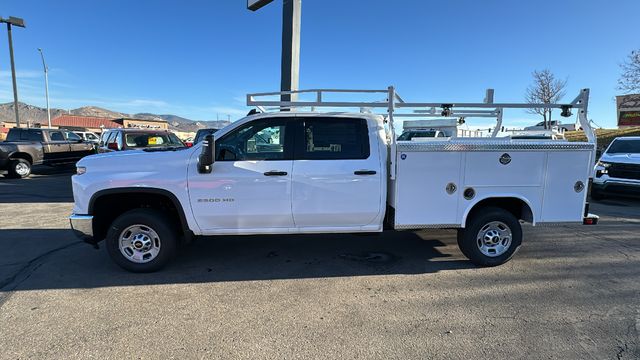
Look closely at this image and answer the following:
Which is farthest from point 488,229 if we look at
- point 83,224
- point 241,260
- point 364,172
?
point 83,224

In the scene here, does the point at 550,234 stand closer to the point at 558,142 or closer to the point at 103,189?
the point at 558,142

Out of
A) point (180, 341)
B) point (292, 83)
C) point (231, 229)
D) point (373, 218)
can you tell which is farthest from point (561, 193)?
point (292, 83)

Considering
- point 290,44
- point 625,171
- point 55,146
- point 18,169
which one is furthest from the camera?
point 55,146

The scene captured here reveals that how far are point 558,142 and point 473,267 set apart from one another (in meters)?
1.80

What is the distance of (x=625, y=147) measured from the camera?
10062mm

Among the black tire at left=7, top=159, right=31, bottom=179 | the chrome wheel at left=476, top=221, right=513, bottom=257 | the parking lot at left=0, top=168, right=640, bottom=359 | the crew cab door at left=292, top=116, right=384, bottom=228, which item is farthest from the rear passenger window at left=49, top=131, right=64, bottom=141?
the chrome wheel at left=476, top=221, right=513, bottom=257

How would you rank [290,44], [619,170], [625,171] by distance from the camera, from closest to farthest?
[625,171] < [619,170] < [290,44]

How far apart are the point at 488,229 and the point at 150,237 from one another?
160 inches

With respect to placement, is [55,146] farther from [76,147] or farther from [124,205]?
[124,205]

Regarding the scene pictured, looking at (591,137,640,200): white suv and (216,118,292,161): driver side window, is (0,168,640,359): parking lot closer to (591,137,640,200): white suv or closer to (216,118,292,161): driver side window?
(216,118,292,161): driver side window

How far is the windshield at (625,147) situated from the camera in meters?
9.81

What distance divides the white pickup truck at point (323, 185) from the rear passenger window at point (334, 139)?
0.01 metres

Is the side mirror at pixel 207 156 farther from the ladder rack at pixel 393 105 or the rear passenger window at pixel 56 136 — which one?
the rear passenger window at pixel 56 136

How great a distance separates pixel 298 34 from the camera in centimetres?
1165
